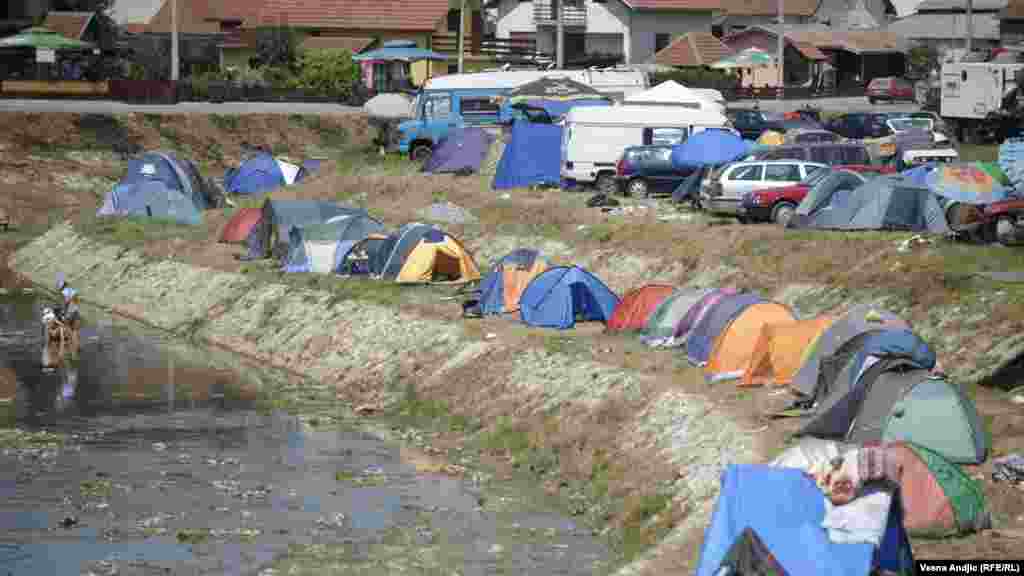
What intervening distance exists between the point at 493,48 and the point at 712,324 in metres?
56.1

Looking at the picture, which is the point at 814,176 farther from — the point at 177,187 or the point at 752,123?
the point at 177,187

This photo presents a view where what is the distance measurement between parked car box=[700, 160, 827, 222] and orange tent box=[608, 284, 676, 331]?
591 centimetres

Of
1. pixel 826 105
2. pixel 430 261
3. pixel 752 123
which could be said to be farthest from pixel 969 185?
pixel 826 105

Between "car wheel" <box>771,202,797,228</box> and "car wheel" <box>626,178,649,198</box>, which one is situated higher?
"car wheel" <box>626,178,649,198</box>

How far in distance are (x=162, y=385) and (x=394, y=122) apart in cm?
2706

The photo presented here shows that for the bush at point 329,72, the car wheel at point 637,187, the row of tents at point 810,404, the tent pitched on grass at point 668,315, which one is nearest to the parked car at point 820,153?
the car wheel at point 637,187

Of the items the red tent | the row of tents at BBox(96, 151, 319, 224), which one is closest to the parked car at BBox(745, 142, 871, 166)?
the red tent

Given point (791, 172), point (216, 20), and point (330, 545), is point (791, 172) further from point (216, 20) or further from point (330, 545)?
point (216, 20)

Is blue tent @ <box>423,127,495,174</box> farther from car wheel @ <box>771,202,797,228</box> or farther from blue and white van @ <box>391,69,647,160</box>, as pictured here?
car wheel @ <box>771,202,797,228</box>

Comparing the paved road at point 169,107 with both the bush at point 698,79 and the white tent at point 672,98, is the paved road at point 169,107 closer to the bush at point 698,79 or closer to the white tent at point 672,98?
the bush at point 698,79

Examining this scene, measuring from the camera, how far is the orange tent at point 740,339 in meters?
27.6

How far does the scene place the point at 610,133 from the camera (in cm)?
4369

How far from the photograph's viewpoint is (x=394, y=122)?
197 feet

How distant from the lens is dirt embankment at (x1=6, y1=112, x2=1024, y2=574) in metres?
24.0
